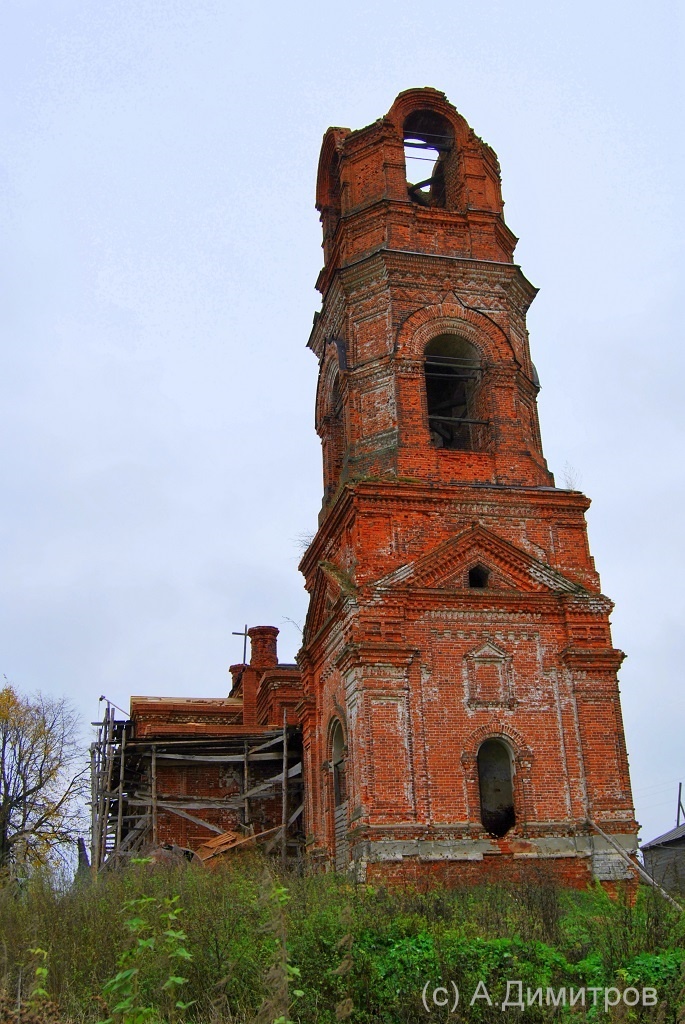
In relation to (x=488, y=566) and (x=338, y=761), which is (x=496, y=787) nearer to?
(x=338, y=761)

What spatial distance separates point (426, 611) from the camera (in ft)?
44.0

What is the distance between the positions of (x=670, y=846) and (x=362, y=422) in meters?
18.0

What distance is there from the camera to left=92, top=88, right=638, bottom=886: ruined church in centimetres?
1260

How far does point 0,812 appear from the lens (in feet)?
102

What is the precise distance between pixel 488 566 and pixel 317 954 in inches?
288

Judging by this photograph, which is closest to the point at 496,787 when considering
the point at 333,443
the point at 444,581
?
the point at 444,581

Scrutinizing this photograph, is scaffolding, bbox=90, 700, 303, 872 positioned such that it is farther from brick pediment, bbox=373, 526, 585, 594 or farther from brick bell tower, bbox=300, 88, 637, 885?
brick pediment, bbox=373, 526, 585, 594

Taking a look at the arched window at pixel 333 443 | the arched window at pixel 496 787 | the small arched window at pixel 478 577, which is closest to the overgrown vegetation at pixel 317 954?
the arched window at pixel 496 787

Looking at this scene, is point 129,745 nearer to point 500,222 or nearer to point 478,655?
point 478,655

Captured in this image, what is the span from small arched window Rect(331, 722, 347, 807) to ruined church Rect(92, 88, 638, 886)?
0.14 ft

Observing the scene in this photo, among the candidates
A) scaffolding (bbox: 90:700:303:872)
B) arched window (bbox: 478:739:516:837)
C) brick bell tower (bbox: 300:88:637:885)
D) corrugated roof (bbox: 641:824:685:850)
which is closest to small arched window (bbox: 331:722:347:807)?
brick bell tower (bbox: 300:88:637:885)

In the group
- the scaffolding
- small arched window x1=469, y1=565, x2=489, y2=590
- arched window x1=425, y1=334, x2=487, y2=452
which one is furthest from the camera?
the scaffolding

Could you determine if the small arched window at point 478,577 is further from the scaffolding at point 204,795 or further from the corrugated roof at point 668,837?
the corrugated roof at point 668,837

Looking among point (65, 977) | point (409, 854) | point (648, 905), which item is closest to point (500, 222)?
point (409, 854)
